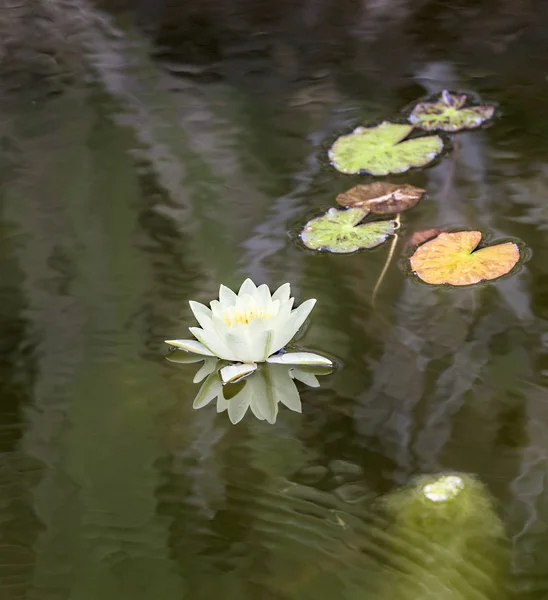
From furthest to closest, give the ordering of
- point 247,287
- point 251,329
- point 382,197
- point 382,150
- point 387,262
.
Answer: point 382,150 → point 382,197 → point 387,262 → point 247,287 → point 251,329

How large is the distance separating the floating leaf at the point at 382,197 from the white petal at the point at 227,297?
369 mm

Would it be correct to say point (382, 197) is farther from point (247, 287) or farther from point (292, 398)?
point (292, 398)

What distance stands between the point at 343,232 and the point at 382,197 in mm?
136

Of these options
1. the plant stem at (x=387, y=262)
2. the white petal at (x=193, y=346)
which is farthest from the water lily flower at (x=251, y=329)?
the plant stem at (x=387, y=262)

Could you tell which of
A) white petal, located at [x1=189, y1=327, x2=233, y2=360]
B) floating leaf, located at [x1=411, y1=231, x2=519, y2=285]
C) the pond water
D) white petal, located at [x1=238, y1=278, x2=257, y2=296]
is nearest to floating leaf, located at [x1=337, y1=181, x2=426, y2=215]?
the pond water

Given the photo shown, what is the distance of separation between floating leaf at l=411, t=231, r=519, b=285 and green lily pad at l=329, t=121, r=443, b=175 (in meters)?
0.28

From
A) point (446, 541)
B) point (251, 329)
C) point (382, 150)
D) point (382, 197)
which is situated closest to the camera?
point (446, 541)

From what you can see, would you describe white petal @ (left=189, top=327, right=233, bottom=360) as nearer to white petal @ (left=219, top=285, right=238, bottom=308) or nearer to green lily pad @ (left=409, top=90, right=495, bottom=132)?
white petal @ (left=219, top=285, right=238, bottom=308)

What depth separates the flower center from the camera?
981 millimetres

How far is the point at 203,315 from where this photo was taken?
956mm

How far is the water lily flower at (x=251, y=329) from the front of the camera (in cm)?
93

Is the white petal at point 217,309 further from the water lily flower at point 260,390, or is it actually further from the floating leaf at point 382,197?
the floating leaf at point 382,197

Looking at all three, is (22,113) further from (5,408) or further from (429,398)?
(429,398)

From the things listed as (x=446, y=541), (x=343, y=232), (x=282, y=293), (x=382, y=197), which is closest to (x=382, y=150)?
(x=382, y=197)
